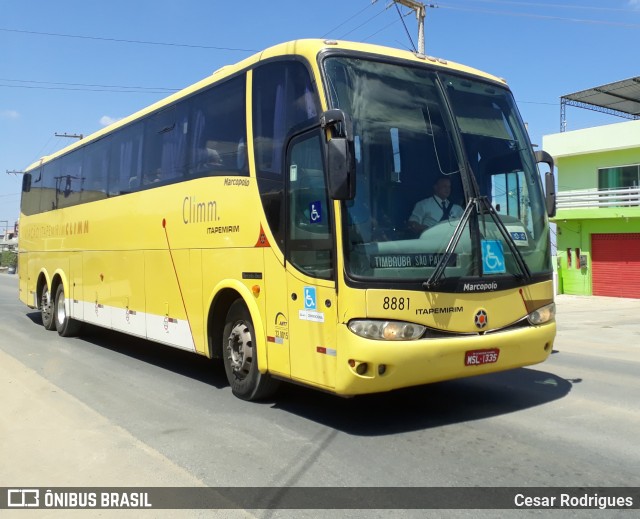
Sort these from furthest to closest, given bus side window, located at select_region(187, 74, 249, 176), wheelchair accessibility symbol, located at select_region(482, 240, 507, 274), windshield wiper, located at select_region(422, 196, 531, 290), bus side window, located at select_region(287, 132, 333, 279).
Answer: bus side window, located at select_region(187, 74, 249, 176), wheelchair accessibility symbol, located at select_region(482, 240, 507, 274), bus side window, located at select_region(287, 132, 333, 279), windshield wiper, located at select_region(422, 196, 531, 290)

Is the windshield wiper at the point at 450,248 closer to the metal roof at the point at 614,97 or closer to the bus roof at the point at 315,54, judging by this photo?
the bus roof at the point at 315,54

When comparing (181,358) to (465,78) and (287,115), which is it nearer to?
(287,115)

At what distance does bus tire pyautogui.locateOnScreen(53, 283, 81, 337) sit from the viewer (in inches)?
487

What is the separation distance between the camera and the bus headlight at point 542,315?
607cm

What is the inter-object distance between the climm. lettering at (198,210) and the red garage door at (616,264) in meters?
19.6

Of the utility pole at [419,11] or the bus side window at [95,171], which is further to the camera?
the utility pole at [419,11]

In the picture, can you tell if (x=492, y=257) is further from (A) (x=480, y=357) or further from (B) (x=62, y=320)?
(B) (x=62, y=320)

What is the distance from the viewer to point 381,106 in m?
5.58

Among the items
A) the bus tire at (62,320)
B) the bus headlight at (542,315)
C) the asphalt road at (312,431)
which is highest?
the bus headlight at (542,315)

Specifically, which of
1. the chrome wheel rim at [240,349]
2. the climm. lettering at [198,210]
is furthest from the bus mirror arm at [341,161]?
the climm. lettering at [198,210]

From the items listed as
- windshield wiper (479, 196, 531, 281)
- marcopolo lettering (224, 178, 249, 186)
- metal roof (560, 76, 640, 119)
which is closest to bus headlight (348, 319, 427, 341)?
windshield wiper (479, 196, 531, 281)

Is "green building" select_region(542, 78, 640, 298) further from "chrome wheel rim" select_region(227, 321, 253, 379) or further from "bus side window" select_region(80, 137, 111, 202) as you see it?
"chrome wheel rim" select_region(227, 321, 253, 379)

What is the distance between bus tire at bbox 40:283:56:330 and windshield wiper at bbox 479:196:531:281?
1051cm

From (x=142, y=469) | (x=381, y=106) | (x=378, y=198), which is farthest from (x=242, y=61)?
(x=142, y=469)
